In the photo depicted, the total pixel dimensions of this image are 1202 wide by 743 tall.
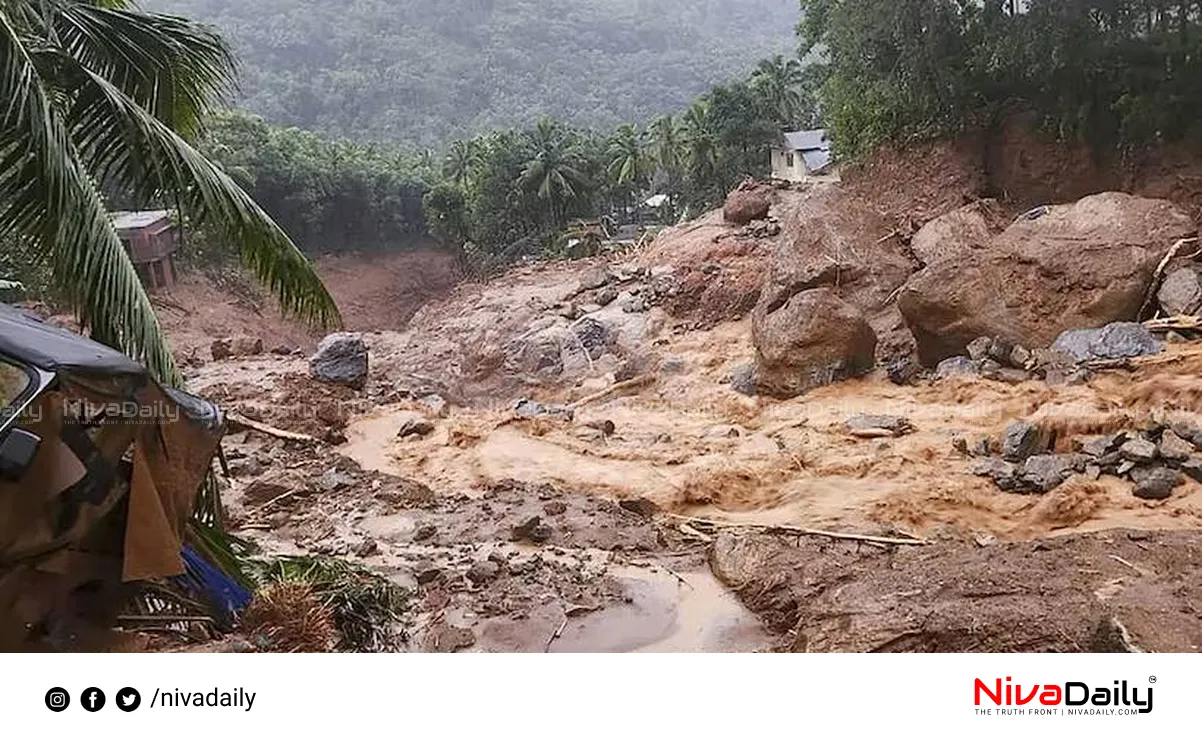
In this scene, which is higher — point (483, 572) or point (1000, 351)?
point (483, 572)

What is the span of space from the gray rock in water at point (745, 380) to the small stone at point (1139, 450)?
4.25 metres

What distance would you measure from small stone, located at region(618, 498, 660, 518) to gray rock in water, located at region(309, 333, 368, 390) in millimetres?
6101

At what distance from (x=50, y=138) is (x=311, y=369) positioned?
8.99 meters

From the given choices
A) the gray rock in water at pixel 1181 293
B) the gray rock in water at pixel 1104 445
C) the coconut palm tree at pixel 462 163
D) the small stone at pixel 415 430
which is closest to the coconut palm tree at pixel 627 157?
the coconut palm tree at pixel 462 163

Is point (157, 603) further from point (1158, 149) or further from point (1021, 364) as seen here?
point (1158, 149)

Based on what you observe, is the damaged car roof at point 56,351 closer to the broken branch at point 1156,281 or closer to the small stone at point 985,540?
the small stone at point 985,540

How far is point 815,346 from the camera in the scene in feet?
31.3

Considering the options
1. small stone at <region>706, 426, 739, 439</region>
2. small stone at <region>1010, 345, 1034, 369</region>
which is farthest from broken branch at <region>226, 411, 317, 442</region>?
small stone at <region>1010, 345, 1034, 369</region>

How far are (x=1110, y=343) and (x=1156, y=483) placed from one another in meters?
2.90

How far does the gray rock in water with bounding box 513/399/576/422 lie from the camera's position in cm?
988

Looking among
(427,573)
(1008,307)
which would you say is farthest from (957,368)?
(427,573)

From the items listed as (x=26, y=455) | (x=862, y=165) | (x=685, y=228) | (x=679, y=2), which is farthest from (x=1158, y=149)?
(x=679, y=2)
